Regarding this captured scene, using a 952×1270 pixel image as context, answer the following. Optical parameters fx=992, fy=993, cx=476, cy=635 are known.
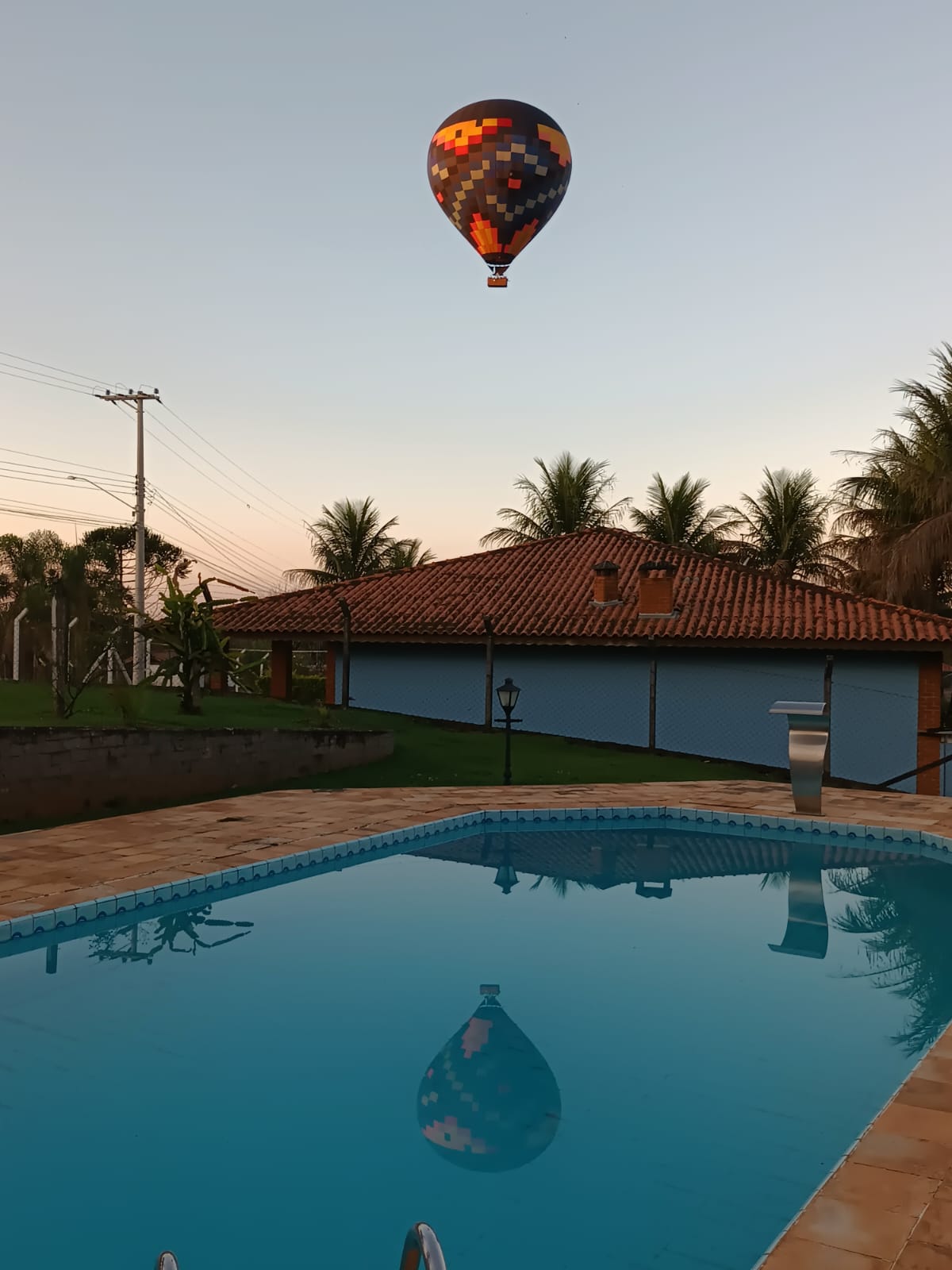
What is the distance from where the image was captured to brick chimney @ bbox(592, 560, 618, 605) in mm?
24469

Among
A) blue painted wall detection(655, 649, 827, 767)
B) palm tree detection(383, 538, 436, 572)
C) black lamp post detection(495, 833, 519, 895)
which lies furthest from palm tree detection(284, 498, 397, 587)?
black lamp post detection(495, 833, 519, 895)

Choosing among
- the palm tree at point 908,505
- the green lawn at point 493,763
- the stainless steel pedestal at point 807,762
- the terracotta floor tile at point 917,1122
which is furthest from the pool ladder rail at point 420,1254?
the palm tree at point 908,505

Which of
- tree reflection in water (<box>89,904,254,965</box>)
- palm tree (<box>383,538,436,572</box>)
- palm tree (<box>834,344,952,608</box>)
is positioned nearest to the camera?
tree reflection in water (<box>89,904,254,965</box>)

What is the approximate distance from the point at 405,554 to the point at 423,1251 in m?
40.0

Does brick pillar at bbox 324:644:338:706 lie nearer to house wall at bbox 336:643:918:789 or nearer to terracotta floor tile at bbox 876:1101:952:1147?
house wall at bbox 336:643:918:789

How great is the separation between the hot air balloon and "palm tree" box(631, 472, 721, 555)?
22.7 m

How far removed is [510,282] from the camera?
17734mm

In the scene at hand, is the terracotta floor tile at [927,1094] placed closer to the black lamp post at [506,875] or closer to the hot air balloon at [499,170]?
the black lamp post at [506,875]

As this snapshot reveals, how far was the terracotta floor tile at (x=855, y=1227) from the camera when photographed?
3467 millimetres

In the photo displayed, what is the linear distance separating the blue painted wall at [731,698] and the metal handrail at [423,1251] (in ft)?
67.4

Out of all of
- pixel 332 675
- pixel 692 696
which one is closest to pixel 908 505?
pixel 692 696

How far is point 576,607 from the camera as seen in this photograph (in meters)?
24.6

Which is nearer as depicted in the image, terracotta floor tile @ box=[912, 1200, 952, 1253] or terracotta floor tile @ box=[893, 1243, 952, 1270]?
terracotta floor tile @ box=[893, 1243, 952, 1270]

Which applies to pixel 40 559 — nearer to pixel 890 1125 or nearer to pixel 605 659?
pixel 605 659
